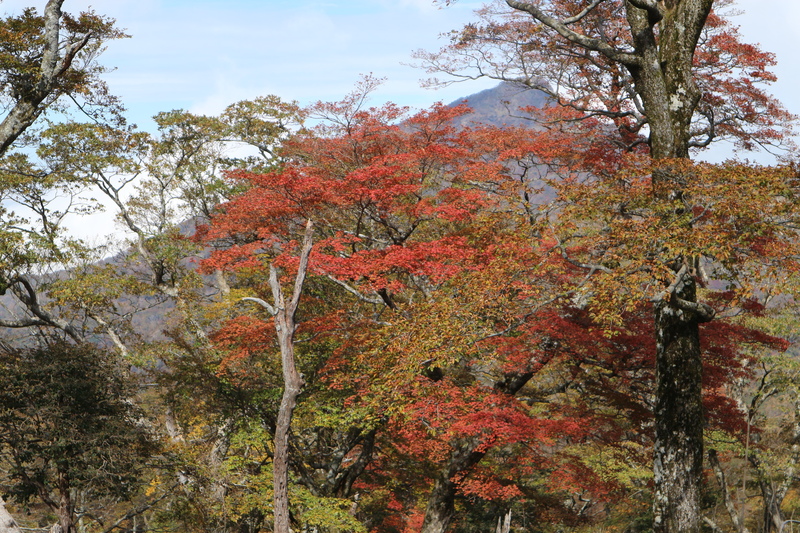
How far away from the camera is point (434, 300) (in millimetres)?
11062

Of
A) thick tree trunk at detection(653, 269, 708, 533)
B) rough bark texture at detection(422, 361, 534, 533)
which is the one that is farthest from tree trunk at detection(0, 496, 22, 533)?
rough bark texture at detection(422, 361, 534, 533)

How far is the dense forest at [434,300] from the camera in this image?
8.76 metres

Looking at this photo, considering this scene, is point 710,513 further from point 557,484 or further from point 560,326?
point 560,326

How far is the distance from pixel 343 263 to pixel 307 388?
3432 mm

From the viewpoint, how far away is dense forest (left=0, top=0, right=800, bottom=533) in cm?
876

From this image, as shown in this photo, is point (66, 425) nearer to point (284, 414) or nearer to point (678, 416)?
point (284, 414)

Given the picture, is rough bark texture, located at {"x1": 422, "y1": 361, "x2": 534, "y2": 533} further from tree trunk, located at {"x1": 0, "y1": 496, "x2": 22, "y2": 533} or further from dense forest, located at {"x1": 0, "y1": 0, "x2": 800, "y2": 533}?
tree trunk, located at {"x1": 0, "y1": 496, "x2": 22, "y2": 533}

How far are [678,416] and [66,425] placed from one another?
10.5m

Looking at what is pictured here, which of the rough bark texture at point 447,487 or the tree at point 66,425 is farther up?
the tree at point 66,425

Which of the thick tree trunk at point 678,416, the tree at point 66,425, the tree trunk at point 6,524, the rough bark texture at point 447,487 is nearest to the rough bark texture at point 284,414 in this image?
the tree at point 66,425

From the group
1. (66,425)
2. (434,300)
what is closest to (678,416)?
(434,300)

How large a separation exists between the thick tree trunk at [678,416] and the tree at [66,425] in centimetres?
949

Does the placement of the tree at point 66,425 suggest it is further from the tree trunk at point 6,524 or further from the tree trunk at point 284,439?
the tree trunk at point 6,524

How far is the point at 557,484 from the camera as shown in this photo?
16859 millimetres
